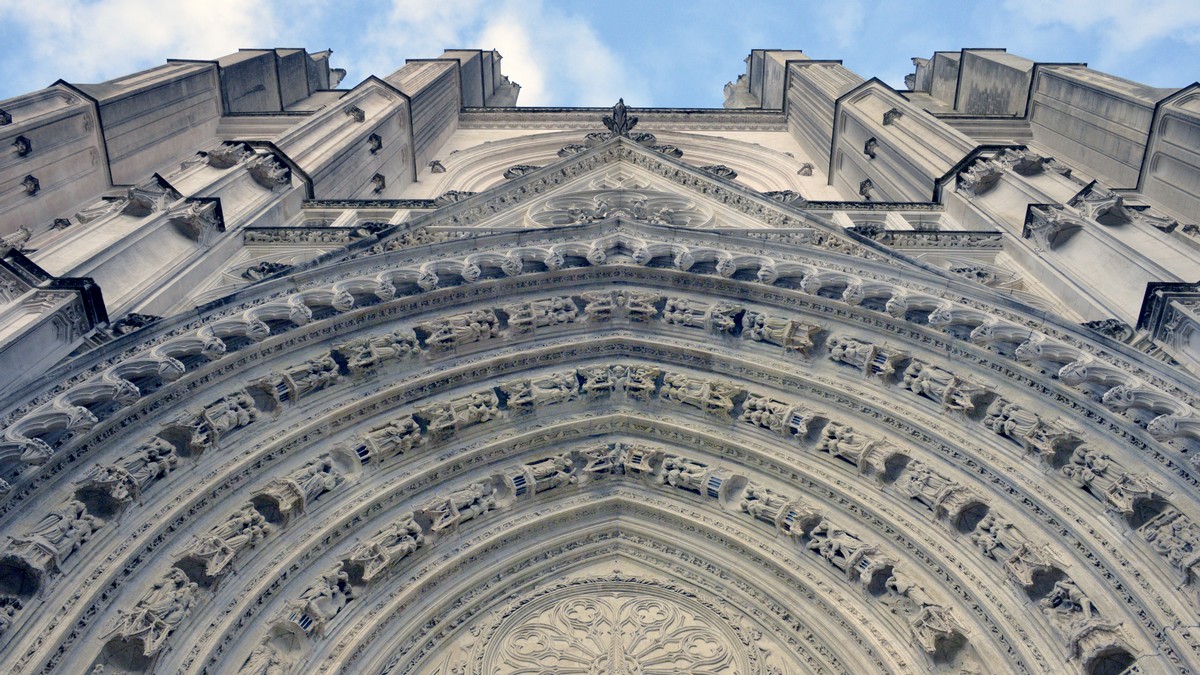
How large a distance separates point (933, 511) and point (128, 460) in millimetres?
7405

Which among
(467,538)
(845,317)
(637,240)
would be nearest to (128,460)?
(467,538)

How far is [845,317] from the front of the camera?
1120cm

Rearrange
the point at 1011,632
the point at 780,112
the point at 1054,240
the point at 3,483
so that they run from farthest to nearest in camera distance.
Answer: the point at 780,112 < the point at 1054,240 < the point at 1011,632 < the point at 3,483

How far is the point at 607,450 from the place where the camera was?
1102 centimetres

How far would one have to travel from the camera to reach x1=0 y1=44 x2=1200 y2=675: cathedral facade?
793 centimetres

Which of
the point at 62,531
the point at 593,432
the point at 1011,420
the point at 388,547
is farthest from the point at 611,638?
the point at 62,531

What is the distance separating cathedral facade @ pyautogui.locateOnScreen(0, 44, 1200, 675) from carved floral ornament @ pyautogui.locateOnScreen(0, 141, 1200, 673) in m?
0.03

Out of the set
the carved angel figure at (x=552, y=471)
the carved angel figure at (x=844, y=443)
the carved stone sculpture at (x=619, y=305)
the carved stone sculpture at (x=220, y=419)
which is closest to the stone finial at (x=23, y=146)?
the carved stone sculpture at (x=220, y=419)

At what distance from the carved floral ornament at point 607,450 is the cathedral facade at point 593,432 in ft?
0.11

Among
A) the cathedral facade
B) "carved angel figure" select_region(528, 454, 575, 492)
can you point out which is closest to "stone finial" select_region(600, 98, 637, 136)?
the cathedral facade

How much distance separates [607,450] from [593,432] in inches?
13.4

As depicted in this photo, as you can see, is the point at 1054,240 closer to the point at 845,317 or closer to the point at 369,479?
the point at 845,317

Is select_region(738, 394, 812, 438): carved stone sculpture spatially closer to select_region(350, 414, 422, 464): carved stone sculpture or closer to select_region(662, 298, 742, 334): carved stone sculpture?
select_region(662, 298, 742, 334): carved stone sculpture

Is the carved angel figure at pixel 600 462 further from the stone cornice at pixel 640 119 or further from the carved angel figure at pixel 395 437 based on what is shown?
the stone cornice at pixel 640 119
